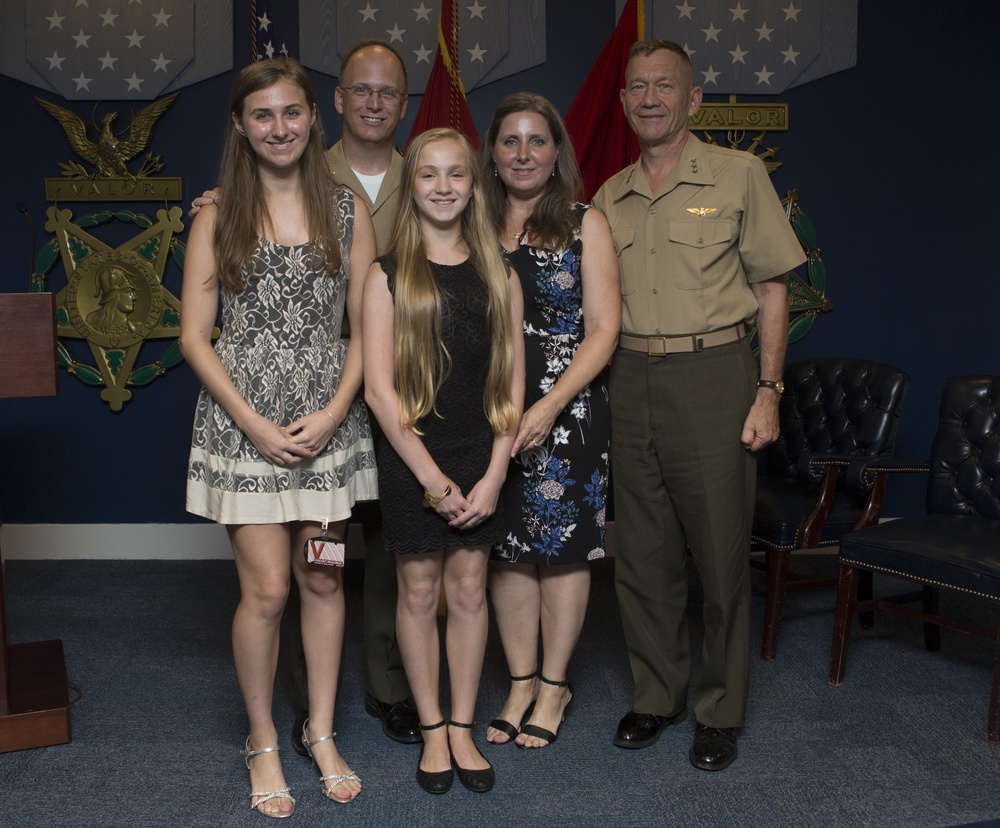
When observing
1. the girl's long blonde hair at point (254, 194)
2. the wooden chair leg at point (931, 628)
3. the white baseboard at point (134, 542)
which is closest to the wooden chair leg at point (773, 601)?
the wooden chair leg at point (931, 628)

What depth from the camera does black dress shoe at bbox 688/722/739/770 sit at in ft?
8.09

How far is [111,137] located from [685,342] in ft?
9.53

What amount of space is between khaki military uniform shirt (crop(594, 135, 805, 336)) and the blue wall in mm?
1954

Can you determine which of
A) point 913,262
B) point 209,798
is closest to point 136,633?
point 209,798

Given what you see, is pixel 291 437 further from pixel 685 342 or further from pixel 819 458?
pixel 819 458

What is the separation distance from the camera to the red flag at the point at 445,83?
11.3ft

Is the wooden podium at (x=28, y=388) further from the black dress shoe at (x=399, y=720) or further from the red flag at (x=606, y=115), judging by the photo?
the red flag at (x=606, y=115)

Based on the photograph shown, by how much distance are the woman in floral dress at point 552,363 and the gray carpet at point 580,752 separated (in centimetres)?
31

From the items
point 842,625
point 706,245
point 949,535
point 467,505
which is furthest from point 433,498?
point 949,535

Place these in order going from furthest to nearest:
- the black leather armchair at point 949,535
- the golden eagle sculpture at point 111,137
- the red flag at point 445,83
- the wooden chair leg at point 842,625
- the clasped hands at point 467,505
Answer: the golden eagle sculpture at point 111,137 < the red flag at point 445,83 < the wooden chair leg at point 842,625 < the black leather armchair at point 949,535 < the clasped hands at point 467,505

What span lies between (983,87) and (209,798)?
4.15 meters

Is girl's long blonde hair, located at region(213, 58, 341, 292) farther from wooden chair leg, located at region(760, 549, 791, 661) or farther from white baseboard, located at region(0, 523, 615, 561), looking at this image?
white baseboard, located at region(0, 523, 615, 561)

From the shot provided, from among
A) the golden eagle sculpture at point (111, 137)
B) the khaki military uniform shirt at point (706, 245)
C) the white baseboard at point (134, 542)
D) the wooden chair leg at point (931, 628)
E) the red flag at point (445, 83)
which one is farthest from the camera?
the white baseboard at point (134, 542)

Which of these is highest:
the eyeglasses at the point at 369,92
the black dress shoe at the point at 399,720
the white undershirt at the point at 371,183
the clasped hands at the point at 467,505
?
the eyeglasses at the point at 369,92
